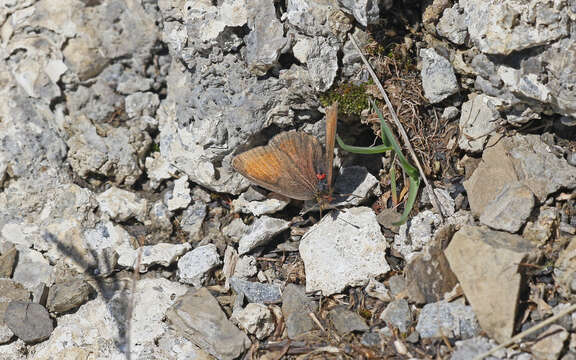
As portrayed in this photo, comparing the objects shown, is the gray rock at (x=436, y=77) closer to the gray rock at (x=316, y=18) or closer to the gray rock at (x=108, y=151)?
the gray rock at (x=316, y=18)

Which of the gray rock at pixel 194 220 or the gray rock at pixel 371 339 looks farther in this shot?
the gray rock at pixel 194 220

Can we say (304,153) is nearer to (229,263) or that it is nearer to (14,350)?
(229,263)

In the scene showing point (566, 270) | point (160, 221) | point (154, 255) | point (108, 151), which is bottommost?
point (154, 255)

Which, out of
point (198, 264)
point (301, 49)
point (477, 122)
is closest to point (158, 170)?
Result: point (198, 264)

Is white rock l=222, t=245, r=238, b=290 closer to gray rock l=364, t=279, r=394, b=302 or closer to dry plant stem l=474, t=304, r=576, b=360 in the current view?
gray rock l=364, t=279, r=394, b=302

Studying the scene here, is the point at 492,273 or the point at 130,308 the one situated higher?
the point at 492,273

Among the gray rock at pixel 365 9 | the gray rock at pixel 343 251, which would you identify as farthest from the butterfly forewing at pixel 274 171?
the gray rock at pixel 365 9

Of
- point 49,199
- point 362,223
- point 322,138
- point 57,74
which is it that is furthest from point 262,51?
point 49,199

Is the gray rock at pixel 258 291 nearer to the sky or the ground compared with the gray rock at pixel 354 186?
nearer to the ground
